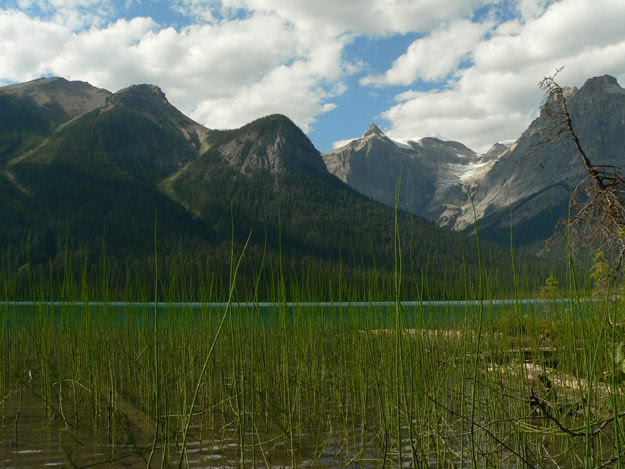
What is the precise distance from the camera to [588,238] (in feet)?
18.4

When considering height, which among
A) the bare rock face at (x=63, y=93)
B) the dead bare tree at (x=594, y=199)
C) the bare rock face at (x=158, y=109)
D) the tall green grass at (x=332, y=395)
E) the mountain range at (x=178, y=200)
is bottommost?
the tall green grass at (x=332, y=395)

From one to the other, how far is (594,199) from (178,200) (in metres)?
95.7

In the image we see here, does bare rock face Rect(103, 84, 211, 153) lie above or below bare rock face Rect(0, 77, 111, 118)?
below

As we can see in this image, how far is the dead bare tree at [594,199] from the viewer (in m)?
5.23

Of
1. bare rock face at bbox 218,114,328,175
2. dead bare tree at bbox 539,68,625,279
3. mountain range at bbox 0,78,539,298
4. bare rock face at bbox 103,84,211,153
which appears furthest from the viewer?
bare rock face at bbox 103,84,211,153

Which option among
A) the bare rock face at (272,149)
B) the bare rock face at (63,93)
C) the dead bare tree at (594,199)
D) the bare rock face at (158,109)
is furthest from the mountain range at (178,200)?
the dead bare tree at (594,199)

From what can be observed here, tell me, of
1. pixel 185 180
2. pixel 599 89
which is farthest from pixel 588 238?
pixel 599 89

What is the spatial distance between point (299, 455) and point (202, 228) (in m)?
81.4

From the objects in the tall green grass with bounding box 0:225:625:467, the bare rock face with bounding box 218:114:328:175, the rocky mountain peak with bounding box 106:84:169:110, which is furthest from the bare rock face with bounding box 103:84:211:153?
the tall green grass with bounding box 0:225:625:467

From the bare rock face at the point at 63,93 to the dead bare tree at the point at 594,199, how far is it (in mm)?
167390

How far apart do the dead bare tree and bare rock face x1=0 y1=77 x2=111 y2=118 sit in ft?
549

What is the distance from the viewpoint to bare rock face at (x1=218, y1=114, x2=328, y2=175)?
10319cm

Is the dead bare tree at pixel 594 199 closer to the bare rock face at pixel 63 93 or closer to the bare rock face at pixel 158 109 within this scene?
the bare rock face at pixel 158 109

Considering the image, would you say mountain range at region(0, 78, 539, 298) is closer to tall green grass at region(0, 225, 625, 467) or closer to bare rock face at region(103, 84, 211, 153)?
bare rock face at region(103, 84, 211, 153)
